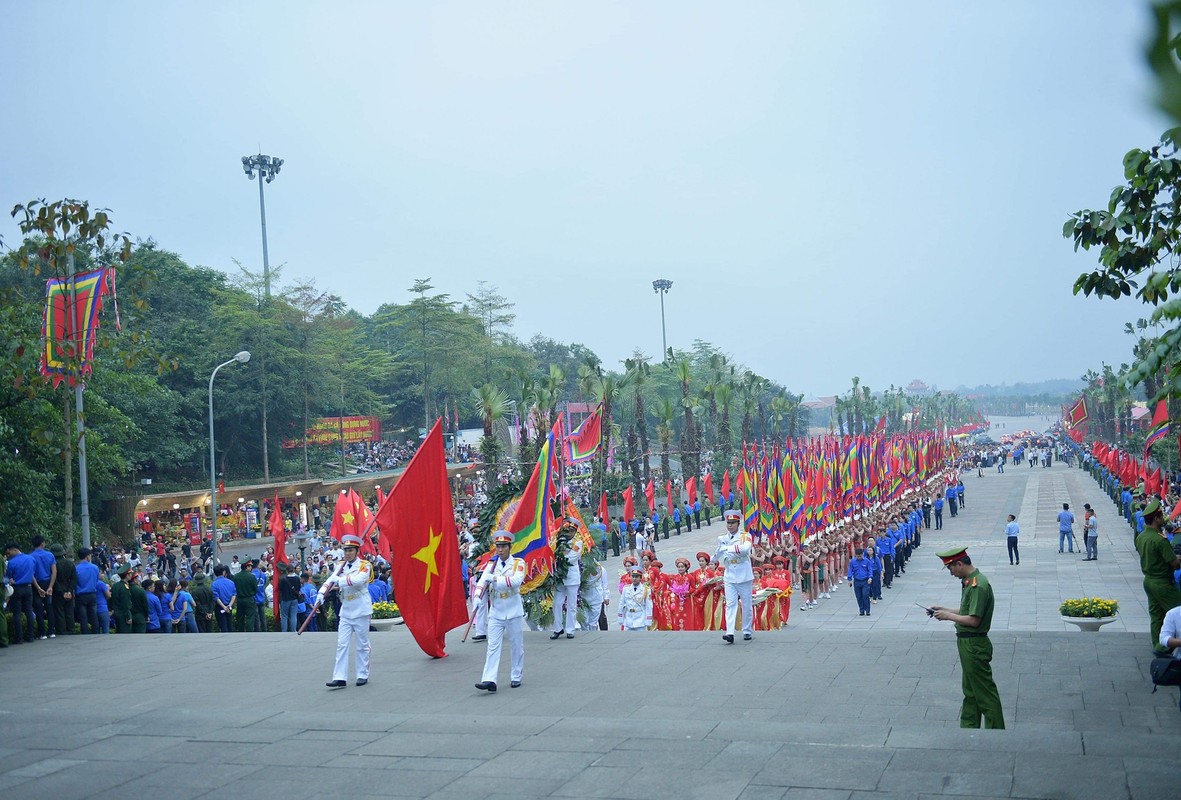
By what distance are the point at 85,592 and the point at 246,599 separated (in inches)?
98.2

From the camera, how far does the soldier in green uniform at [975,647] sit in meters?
7.46

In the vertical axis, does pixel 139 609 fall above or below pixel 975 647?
below

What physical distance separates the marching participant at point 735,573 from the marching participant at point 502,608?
2.87 m

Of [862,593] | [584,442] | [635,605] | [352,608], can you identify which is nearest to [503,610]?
[352,608]

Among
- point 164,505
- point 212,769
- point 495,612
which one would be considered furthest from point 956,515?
point 212,769

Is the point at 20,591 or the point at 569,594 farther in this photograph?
the point at 20,591

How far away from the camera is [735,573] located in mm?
12305

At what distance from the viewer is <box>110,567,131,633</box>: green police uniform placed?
16.0 metres

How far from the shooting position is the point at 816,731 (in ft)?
25.3

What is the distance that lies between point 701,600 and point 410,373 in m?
55.6

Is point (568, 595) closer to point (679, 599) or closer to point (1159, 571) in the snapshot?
point (679, 599)

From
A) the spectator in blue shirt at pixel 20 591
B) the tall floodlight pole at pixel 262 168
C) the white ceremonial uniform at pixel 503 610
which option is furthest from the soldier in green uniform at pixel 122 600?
the tall floodlight pole at pixel 262 168

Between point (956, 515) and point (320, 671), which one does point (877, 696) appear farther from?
point (956, 515)

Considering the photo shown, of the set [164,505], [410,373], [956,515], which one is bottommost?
[956,515]
